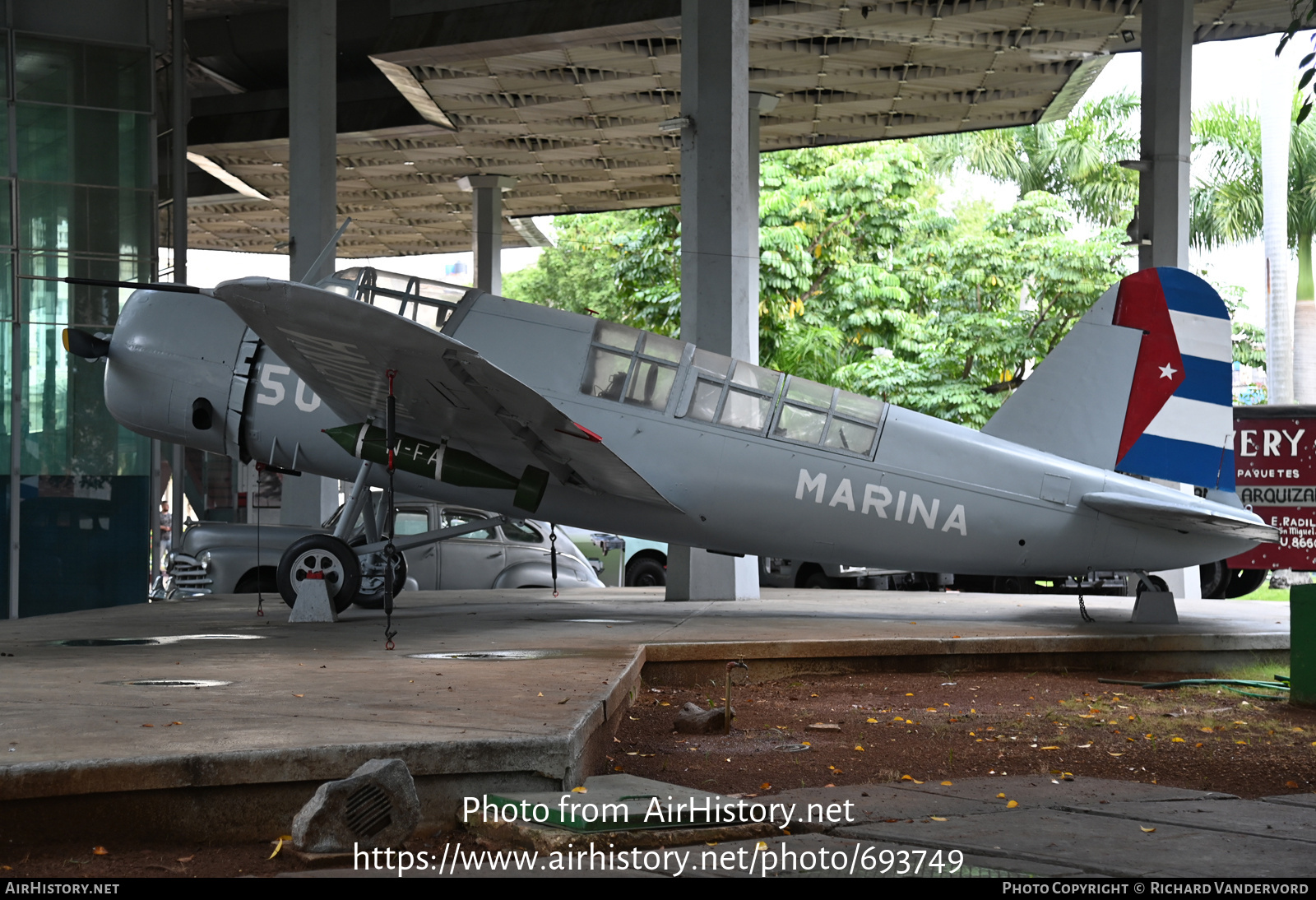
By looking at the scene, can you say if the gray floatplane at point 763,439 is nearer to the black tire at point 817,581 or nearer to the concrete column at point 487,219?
the black tire at point 817,581

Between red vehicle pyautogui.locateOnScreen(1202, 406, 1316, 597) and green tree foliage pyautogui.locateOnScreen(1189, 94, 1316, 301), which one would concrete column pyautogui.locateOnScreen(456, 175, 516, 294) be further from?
green tree foliage pyautogui.locateOnScreen(1189, 94, 1316, 301)

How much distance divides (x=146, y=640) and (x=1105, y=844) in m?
7.50

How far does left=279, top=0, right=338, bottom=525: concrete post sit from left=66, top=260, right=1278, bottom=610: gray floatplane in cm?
596

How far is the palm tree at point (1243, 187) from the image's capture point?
122 ft

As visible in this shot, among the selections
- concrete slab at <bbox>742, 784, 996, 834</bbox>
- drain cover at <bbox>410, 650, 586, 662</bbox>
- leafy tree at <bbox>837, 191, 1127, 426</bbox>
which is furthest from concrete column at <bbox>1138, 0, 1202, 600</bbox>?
leafy tree at <bbox>837, 191, 1127, 426</bbox>

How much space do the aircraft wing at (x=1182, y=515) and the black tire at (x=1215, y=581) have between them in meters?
6.97

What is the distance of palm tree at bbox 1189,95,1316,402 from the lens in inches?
1469

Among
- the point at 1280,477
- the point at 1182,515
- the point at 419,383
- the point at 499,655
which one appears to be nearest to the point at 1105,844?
the point at 499,655

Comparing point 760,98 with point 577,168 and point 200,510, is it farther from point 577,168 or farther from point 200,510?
point 200,510

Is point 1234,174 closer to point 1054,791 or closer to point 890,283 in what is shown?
point 890,283

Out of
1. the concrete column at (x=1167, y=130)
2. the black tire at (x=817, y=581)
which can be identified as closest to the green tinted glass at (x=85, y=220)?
the black tire at (x=817, y=581)

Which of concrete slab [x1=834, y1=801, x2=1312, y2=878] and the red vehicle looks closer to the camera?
concrete slab [x1=834, y1=801, x2=1312, y2=878]

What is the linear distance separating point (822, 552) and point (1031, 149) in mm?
38057

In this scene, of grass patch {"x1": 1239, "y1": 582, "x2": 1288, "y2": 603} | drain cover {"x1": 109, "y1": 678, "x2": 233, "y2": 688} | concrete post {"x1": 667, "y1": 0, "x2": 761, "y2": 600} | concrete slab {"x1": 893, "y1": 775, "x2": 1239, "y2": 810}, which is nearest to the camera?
concrete slab {"x1": 893, "y1": 775, "x2": 1239, "y2": 810}
